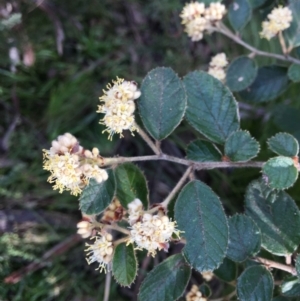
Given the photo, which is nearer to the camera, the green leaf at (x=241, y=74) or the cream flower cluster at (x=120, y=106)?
the cream flower cluster at (x=120, y=106)

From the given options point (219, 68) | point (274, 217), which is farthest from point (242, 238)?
point (219, 68)

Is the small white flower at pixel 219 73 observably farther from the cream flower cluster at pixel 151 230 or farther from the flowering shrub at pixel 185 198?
the cream flower cluster at pixel 151 230

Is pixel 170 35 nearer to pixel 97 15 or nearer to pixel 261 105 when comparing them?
pixel 97 15

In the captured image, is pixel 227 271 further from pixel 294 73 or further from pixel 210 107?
pixel 294 73

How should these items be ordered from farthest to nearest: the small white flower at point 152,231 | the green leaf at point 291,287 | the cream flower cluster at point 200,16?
the cream flower cluster at point 200,16, the green leaf at point 291,287, the small white flower at point 152,231

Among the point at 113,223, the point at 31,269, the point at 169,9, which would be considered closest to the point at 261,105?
the point at 169,9

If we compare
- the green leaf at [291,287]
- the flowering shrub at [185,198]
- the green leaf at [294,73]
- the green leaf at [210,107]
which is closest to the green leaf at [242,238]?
the flowering shrub at [185,198]
